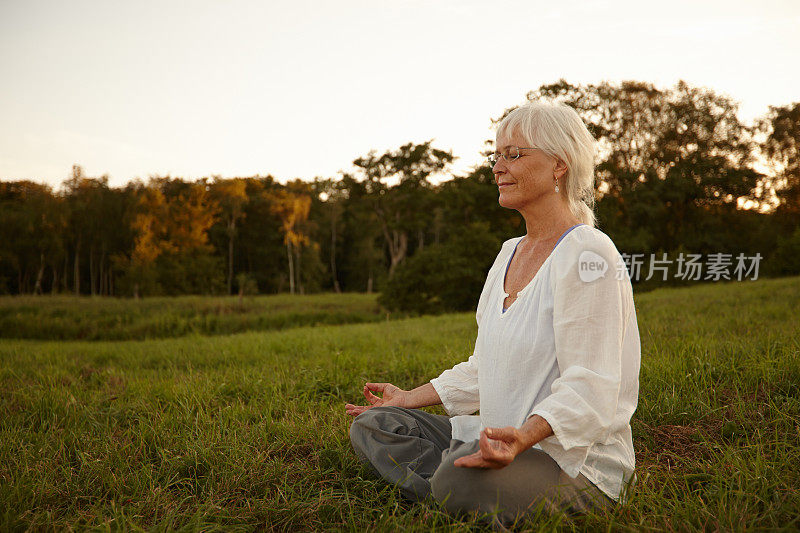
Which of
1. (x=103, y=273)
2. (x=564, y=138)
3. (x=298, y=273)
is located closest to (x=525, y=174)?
(x=564, y=138)

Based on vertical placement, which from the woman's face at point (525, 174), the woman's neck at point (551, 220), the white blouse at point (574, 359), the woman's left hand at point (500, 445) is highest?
the woman's face at point (525, 174)

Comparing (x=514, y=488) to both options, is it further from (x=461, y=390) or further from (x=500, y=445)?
(x=461, y=390)

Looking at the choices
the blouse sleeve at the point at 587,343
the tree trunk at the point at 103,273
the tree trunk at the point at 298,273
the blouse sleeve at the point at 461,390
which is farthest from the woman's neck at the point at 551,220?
the tree trunk at the point at 298,273

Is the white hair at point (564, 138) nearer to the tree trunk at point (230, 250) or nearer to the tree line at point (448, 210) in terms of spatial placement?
the tree line at point (448, 210)

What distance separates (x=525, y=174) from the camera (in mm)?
2043

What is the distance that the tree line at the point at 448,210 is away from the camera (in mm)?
22078

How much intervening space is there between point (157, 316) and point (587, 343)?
19.2 metres

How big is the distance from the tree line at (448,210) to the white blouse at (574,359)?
59.8ft

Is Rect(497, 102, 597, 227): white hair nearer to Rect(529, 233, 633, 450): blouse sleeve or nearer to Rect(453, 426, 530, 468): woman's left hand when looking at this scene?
Rect(529, 233, 633, 450): blouse sleeve

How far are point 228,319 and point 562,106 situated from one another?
18159 millimetres

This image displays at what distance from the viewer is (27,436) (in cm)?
336

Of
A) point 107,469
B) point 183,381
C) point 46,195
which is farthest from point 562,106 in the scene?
point 46,195

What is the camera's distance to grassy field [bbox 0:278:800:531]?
211cm

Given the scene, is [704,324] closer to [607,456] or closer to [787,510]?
[787,510]
